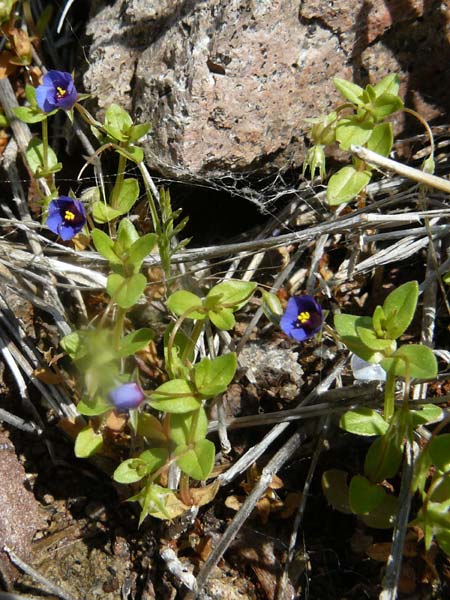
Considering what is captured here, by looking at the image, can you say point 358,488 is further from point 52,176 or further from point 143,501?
point 52,176

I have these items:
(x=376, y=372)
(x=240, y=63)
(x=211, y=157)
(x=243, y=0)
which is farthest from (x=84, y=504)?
(x=243, y=0)

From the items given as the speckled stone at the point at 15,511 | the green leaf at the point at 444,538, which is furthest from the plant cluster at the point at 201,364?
the speckled stone at the point at 15,511

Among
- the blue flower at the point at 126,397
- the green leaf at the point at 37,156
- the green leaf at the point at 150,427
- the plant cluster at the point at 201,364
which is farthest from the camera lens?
the green leaf at the point at 37,156

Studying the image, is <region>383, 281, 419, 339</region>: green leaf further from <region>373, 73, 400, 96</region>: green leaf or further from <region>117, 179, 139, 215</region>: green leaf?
<region>117, 179, 139, 215</region>: green leaf

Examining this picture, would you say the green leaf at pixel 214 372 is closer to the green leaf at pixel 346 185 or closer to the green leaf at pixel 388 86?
the green leaf at pixel 346 185

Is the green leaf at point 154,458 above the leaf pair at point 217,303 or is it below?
below

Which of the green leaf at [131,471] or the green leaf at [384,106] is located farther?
the green leaf at [384,106]

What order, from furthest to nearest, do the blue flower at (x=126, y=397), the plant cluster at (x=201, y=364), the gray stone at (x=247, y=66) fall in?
the gray stone at (x=247, y=66) → the plant cluster at (x=201, y=364) → the blue flower at (x=126, y=397)
